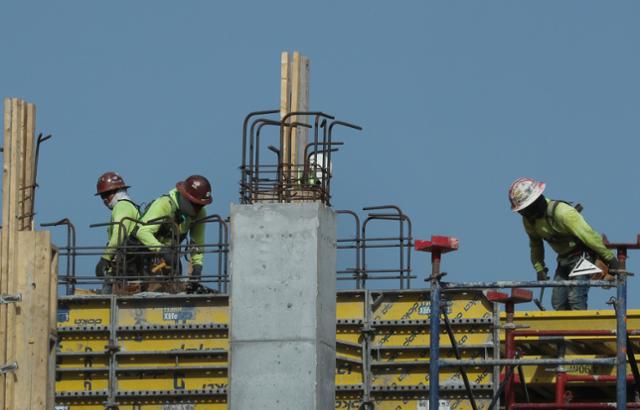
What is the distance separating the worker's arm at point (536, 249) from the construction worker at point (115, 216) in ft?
19.4

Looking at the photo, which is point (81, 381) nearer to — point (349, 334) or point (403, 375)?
point (349, 334)

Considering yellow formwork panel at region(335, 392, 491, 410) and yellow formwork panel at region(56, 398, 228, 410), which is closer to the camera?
yellow formwork panel at region(335, 392, 491, 410)

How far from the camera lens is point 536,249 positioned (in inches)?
1135

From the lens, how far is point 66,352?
29297 mm

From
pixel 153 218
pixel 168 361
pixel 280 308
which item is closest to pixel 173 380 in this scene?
pixel 168 361

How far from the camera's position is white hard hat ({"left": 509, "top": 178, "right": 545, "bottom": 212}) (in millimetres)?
27859

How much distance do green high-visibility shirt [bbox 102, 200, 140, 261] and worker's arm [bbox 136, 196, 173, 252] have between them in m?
0.24

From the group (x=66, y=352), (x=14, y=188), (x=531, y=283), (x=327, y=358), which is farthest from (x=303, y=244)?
(x=66, y=352)

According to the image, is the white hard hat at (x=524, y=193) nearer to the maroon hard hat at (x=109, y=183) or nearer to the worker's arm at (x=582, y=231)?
the worker's arm at (x=582, y=231)

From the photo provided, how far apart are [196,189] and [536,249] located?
524 cm

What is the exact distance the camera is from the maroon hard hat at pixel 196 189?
3053 cm

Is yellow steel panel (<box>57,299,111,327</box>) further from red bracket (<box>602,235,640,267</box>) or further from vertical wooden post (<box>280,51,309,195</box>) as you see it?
red bracket (<box>602,235,640,267</box>)

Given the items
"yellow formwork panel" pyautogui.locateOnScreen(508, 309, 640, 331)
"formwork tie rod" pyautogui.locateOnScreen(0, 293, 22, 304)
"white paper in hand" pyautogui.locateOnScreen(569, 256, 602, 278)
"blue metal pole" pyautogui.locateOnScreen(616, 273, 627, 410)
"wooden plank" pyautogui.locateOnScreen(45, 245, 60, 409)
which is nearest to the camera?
"blue metal pole" pyautogui.locateOnScreen(616, 273, 627, 410)

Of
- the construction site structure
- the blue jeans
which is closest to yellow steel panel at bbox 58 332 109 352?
the construction site structure
